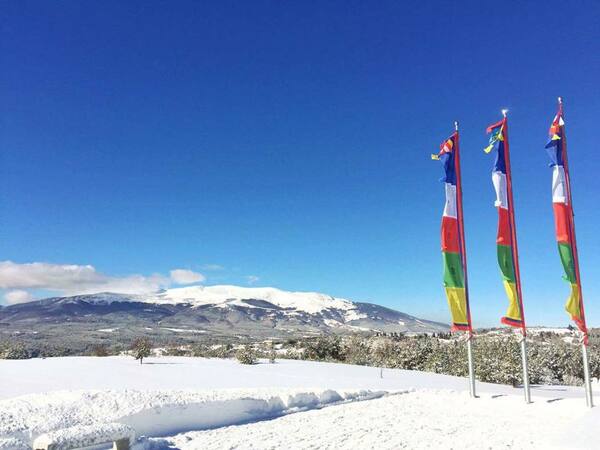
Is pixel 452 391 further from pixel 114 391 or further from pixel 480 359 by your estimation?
pixel 114 391

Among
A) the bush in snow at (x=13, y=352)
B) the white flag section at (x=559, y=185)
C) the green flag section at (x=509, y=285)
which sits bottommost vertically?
the bush in snow at (x=13, y=352)

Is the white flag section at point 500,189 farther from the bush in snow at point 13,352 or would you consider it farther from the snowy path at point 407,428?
the bush in snow at point 13,352

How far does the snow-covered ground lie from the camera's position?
9.24 meters

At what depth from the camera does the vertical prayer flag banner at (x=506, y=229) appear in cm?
1435

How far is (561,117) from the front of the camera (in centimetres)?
1420

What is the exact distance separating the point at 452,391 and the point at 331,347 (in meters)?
19.1

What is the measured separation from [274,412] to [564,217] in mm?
9713

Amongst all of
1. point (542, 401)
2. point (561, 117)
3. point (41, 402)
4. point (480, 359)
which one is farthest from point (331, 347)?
point (41, 402)

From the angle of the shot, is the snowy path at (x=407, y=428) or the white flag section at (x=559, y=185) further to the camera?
the white flag section at (x=559, y=185)

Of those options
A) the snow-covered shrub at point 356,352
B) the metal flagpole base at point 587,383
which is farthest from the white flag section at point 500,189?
the snow-covered shrub at point 356,352

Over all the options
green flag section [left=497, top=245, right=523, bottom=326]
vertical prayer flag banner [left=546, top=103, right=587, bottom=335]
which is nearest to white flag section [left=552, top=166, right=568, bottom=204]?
vertical prayer flag banner [left=546, top=103, right=587, bottom=335]

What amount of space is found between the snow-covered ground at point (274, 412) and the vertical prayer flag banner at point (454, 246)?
278 cm

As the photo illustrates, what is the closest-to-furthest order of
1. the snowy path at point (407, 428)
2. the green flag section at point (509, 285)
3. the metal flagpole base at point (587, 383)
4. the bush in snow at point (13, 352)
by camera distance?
the snowy path at point (407, 428) → the metal flagpole base at point (587, 383) → the green flag section at point (509, 285) → the bush in snow at point (13, 352)

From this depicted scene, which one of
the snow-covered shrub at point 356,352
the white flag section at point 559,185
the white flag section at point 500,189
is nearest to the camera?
the white flag section at point 559,185
